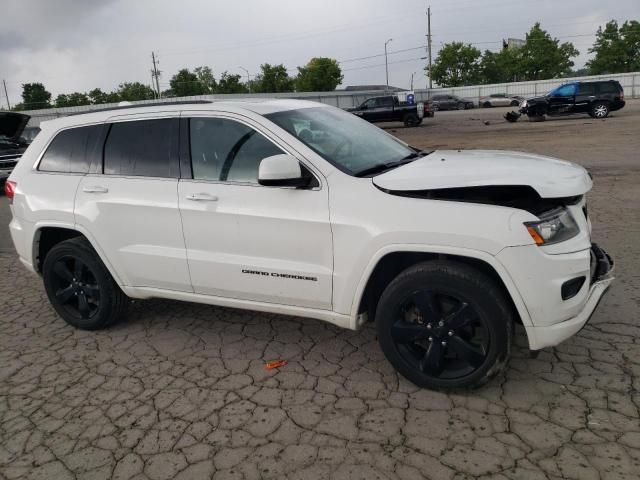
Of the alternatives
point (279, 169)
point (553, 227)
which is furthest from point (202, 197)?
point (553, 227)

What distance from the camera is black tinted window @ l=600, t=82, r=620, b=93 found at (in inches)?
934

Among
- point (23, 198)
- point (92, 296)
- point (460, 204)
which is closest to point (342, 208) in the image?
point (460, 204)

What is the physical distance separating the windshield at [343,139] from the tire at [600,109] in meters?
23.4

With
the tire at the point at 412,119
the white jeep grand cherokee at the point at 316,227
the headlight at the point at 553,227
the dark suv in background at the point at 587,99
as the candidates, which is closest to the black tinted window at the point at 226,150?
the white jeep grand cherokee at the point at 316,227

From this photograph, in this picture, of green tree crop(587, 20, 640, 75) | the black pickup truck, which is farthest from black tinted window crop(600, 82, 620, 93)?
green tree crop(587, 20, 640, 75)

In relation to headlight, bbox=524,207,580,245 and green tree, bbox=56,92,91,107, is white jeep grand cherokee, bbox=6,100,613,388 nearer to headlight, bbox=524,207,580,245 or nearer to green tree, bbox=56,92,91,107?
headlight, bbox=524,207,580,245

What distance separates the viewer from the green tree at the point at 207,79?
3113 inches

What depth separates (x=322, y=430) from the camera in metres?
2.94

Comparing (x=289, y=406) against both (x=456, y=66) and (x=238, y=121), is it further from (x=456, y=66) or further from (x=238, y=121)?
(x=456, y=66)

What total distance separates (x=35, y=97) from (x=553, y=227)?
9666cm

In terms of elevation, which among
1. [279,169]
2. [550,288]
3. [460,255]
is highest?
[279,169]

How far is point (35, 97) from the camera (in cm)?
8450

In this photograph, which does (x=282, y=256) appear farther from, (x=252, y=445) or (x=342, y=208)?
(x=252, y=445)

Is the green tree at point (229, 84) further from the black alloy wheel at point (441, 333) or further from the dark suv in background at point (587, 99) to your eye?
the black alloy wheel at point (441, 333)
